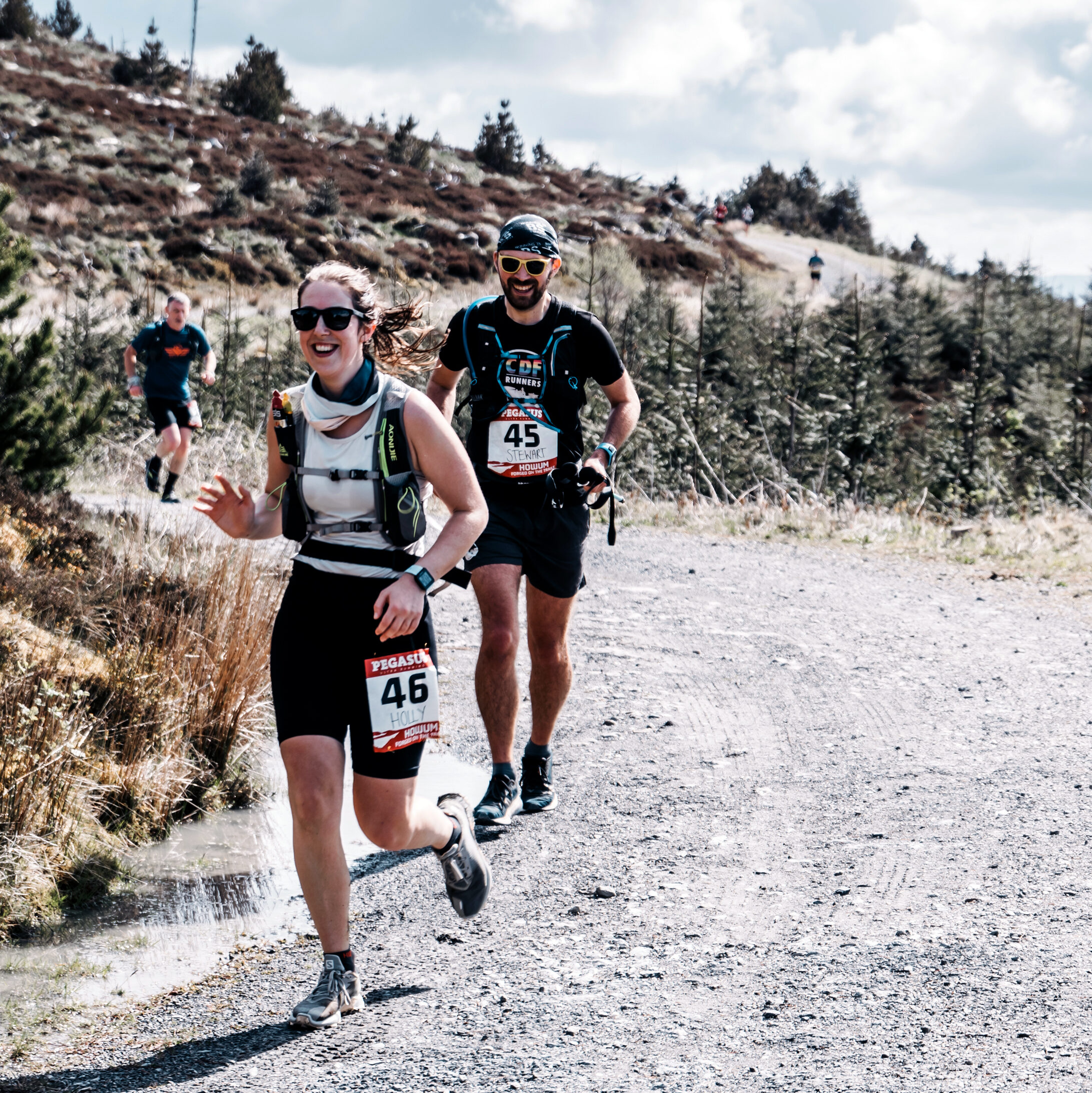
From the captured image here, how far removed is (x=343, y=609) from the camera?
3.20 metres

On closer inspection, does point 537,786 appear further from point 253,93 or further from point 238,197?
point 253,93

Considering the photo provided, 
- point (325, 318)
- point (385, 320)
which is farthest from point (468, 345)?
point (325, 318)

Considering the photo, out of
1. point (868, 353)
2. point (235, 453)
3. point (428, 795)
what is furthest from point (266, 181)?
point (428, 795)

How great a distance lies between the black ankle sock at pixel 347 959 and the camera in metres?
3.17

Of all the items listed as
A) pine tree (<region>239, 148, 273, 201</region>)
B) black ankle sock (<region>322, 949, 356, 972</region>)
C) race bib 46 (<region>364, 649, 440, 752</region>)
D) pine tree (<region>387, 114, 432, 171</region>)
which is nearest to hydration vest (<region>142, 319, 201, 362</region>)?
race bib 46 (<region>364, 649, 440, 752</region>)

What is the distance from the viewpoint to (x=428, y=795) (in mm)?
5168

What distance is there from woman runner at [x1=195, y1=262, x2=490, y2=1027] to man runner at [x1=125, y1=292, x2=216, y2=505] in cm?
883

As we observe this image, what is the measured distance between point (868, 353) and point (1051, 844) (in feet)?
43.3

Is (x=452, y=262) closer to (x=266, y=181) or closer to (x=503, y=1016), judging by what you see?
(x=266, y=181)

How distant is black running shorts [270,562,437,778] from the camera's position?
3176 mm

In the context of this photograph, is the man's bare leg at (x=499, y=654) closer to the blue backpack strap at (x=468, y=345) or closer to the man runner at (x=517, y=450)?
the man runner at (x=517, y=450)

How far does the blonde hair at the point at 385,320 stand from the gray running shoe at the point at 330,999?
1.66 metres

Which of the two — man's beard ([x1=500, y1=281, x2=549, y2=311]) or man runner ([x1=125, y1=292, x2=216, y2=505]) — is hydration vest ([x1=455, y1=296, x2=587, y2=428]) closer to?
man's beard ([x1=500, y1=281, x2=549, y2=311])

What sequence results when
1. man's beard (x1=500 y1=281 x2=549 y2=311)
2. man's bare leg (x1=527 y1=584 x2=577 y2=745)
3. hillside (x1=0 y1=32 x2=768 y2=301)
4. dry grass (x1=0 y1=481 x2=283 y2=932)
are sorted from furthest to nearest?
hillside (x1=0 y1=32 x2=768 y2=301) → man's bare leg (x1=527 y1=584 x2=577 y2=745) → man's beard (x1=500 y1=281 x2=549 y2=311) → dry grass (x1=0 y1=481 x2=283 y2=932)
